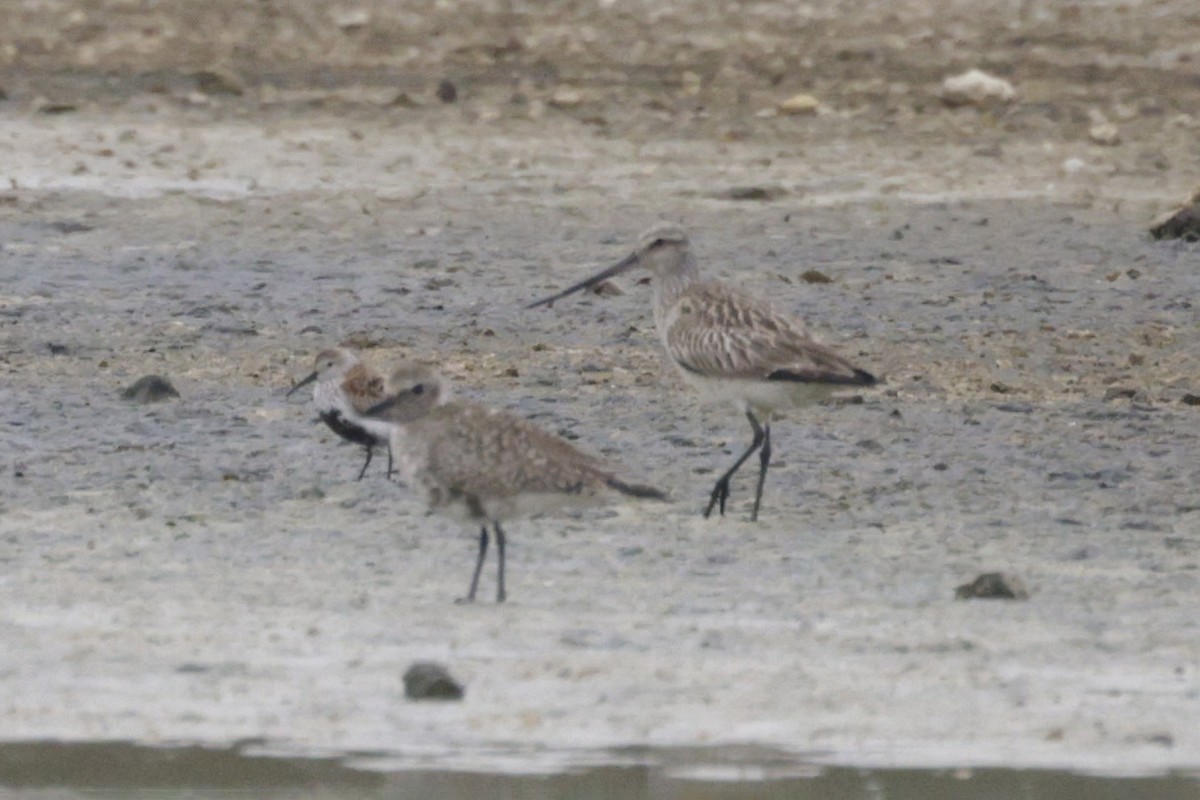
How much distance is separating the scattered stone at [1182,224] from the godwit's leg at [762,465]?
561 cm

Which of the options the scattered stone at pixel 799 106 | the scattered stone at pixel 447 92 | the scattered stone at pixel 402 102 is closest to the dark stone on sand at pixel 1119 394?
the scattered stone at pixel 799 106

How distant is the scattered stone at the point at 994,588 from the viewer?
8.19m

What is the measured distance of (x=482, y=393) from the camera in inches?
453

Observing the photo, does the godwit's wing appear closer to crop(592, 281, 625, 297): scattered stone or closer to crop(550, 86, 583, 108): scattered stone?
crop(592, 281, 625, 297): scattered stone

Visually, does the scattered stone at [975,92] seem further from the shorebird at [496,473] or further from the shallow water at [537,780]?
the shallow water at [537,780]

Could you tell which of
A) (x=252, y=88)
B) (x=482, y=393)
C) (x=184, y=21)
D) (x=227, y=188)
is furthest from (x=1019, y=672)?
(x=184, y=21)

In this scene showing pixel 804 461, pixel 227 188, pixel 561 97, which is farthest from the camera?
pixel 561 97

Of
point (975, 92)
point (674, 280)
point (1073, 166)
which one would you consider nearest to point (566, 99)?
point (975, 92)

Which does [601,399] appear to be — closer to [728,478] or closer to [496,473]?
[728,478]

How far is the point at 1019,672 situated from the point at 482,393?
4.45m

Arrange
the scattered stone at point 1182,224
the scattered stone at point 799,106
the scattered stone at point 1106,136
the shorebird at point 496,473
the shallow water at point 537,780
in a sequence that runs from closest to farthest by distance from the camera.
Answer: the shallow water at point 537,780
the shorebird at point 496,473
the scattered stone at point 1182,224
the scattered stone at point 1106,136
the scattered stone at point 799,106

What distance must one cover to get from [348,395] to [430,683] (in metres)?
3.32

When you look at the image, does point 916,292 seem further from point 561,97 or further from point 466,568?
point 561,97

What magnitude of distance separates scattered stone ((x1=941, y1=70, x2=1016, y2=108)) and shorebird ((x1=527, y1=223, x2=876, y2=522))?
10.1 metres
